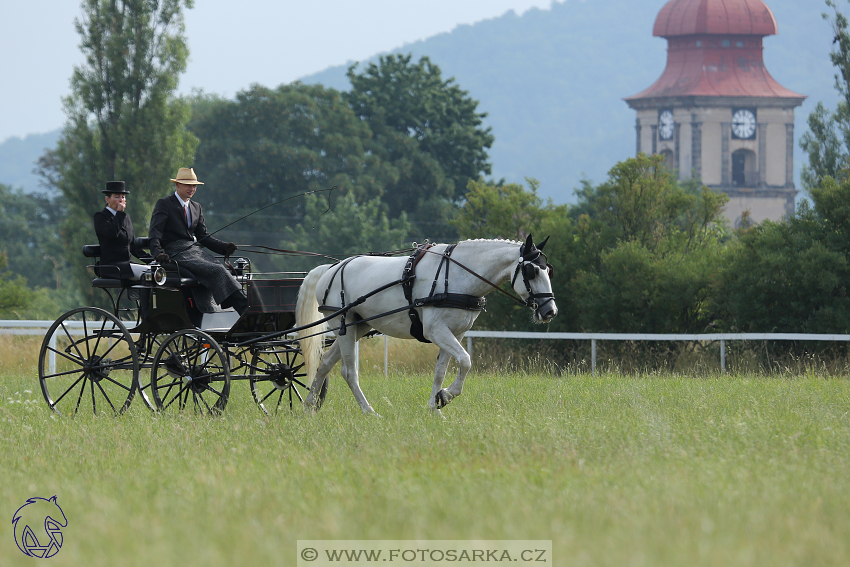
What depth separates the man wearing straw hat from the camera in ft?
33.7

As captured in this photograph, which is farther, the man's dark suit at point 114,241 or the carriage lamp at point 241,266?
the carriage lamp at point 241,266

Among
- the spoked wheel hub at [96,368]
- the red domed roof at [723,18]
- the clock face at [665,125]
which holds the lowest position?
the spoked wheel hub at [96,368]

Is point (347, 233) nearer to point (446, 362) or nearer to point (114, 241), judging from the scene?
point (114, 241)

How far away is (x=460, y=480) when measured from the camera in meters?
6.38

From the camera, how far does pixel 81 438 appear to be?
27.6ft

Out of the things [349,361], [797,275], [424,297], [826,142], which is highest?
[826,142]

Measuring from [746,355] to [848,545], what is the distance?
38.0 ft

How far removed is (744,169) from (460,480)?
99.4 m

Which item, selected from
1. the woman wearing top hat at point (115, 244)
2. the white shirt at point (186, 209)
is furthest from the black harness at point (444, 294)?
the woman wearing top hat at point (115, 244)

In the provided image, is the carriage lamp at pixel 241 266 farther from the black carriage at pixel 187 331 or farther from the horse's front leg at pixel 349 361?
the horse's front leg at pixel 349 361

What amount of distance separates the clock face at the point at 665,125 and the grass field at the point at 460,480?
298ft

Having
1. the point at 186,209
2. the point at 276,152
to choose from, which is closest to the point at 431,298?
the point at 186,209

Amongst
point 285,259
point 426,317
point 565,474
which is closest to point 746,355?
point 426,317

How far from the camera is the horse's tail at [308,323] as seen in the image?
10562 millimetres
